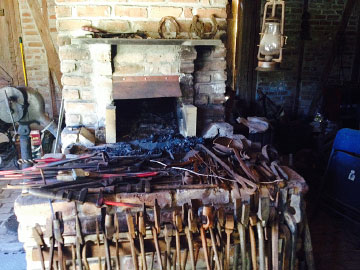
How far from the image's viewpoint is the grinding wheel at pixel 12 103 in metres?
3.86

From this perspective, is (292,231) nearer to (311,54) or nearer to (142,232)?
(142,232)

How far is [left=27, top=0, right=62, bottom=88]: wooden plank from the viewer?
5879mm

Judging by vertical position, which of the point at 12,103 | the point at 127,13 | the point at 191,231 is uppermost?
the point at 127,13

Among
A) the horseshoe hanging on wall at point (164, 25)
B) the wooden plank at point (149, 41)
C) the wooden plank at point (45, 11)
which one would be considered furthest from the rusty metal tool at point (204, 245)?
the wooden plank at point (45, 11)

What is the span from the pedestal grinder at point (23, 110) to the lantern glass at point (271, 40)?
9.15ft

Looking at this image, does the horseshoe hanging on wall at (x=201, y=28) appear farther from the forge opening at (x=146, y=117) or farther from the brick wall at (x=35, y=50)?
the brick wall at (x=35, y=50)

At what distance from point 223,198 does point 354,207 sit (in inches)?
76.4

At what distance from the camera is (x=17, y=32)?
6.03 m

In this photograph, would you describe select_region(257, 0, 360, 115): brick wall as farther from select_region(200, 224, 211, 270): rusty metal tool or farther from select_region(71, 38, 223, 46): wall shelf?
select_region(200, 224, 211, 270): rusty metal tool

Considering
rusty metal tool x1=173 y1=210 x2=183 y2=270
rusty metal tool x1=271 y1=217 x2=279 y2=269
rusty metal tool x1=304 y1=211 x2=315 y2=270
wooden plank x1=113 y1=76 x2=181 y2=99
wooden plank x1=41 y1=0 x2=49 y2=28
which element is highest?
wooden plank x1=41 y1=0 x2=49 y2=28

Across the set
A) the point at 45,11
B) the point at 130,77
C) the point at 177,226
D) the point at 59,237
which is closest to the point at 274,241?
the point at 177,226

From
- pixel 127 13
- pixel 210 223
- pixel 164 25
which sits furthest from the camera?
pixel 164 25

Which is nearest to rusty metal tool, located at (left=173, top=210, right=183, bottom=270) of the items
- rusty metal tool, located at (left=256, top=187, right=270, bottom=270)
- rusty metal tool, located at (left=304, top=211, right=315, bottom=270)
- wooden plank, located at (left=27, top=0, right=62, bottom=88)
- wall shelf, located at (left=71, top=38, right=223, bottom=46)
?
rusty metal tool, located at (left=256, top=187, right=270, bottom=270)

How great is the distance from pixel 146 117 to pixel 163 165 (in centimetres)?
116
